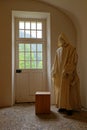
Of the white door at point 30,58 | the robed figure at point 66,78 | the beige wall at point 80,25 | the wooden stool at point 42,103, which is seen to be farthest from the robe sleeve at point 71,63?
the white door at point 30,58

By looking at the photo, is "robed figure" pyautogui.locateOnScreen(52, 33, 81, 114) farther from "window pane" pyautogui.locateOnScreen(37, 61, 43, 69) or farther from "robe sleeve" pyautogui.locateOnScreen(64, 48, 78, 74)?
"window pane" pyautogui.locateOnScreen(37, 61, 43, 69)

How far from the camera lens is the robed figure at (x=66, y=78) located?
12.2ft

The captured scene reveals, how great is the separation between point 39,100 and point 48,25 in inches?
82.2

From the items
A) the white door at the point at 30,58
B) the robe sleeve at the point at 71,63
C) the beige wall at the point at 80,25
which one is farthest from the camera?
the white door at the point at 30,58

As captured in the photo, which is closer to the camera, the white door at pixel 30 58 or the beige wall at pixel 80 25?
the beige wall at pixel 80 25

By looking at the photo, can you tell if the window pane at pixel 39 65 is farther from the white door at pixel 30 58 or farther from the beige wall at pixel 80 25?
the beige wall at pixel 80 25

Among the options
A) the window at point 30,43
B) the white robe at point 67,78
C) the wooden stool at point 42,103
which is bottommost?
the wooden stool at point 42,103

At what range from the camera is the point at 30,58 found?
4984 mm

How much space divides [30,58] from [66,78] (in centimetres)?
156

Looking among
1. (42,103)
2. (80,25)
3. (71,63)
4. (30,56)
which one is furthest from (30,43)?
(42,103)

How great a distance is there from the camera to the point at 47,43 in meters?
4.96

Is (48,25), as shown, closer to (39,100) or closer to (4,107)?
(39,100)

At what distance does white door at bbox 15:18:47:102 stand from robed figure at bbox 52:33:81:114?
104cm

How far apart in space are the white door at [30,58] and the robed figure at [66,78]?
40.9 inches
